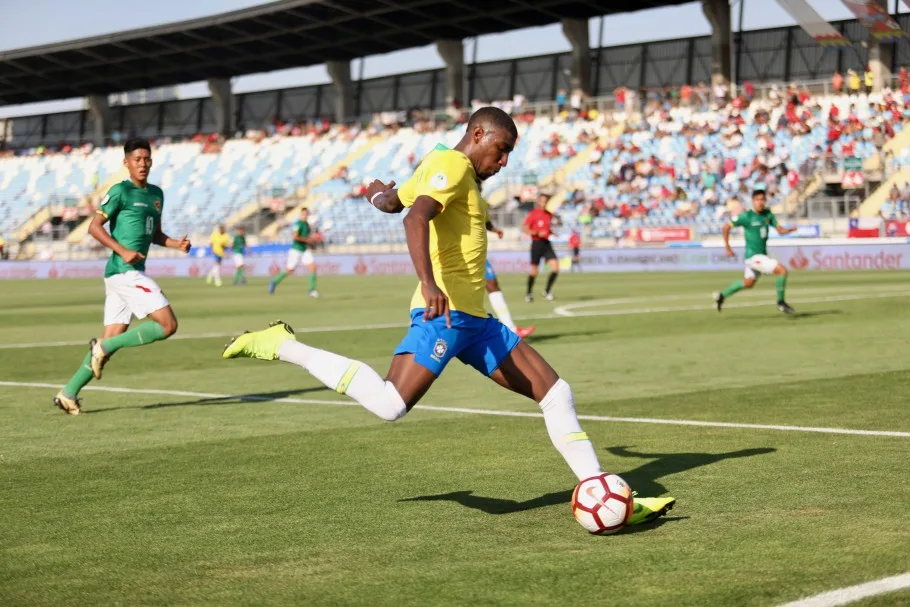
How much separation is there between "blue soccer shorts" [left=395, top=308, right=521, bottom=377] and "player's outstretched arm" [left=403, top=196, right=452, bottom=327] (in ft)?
0.64

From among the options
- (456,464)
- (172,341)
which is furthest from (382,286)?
(456,464)

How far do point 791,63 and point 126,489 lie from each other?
198 feet

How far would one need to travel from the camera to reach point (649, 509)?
6020 mm

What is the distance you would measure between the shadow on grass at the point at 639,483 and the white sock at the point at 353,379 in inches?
27.1

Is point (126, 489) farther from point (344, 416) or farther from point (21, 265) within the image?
point (21, 265)

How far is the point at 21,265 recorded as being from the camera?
61.8 metres

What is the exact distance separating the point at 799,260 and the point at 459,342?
37606 mm

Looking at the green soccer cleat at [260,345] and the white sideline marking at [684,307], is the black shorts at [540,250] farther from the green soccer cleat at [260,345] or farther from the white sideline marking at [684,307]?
the green soccer cleat at [260,345]

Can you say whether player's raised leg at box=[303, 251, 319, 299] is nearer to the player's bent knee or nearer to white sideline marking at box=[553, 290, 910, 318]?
white sideline marking at box=[553, 290, 910, 318]

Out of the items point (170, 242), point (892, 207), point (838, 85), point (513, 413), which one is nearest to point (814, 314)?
point (513, 413)

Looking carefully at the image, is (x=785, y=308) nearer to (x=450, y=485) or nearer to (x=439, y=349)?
(x=450, y=485)

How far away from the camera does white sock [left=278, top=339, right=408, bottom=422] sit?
20.5ft

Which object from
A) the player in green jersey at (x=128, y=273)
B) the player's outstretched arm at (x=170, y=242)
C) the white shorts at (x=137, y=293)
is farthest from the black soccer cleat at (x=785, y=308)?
the white shorts at (x=137, y=293)

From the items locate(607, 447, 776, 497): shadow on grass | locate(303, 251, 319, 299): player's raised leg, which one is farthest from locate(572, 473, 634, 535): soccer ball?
locate(303, 251, 319, 299): player's raised leg
